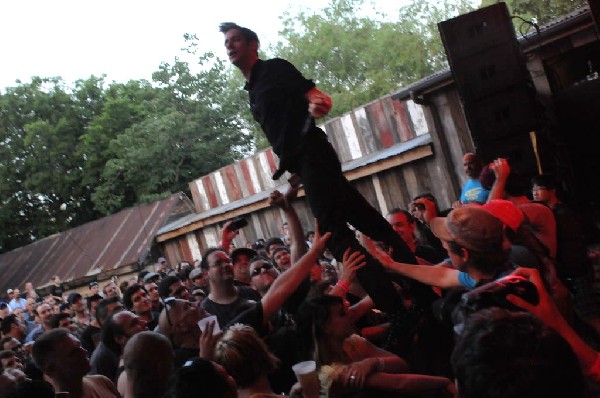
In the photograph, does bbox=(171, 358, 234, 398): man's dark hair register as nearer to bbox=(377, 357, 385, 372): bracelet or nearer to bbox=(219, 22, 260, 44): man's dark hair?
bbox=(377, 357, 385, 372): bracelet

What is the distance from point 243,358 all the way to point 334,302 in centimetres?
61

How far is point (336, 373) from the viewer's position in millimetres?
2879

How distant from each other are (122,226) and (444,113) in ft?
47.2

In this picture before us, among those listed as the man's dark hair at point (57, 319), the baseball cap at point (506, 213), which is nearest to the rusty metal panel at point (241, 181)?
the man's dark hair at point (57, 319)

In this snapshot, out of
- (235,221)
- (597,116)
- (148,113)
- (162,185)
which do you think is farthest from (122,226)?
(235,221)

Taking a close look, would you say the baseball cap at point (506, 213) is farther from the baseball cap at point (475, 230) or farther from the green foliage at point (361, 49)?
the green foliage at point (361, 49)

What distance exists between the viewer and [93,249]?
21.8m

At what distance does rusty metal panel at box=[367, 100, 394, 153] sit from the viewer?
13.5m

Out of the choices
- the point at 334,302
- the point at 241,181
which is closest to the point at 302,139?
the point at 334,302

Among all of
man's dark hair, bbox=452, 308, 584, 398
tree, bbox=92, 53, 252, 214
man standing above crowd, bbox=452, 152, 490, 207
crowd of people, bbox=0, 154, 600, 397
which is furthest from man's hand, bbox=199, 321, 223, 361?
tree, bbox=92, 53, 252, 214

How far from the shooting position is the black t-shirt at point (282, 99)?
378 centimetres

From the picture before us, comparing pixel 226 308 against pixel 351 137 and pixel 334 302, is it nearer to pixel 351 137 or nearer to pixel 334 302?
pixel 334 302

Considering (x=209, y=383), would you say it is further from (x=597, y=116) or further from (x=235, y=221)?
(x=597, y=116)

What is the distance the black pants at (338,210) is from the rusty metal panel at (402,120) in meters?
9.38
